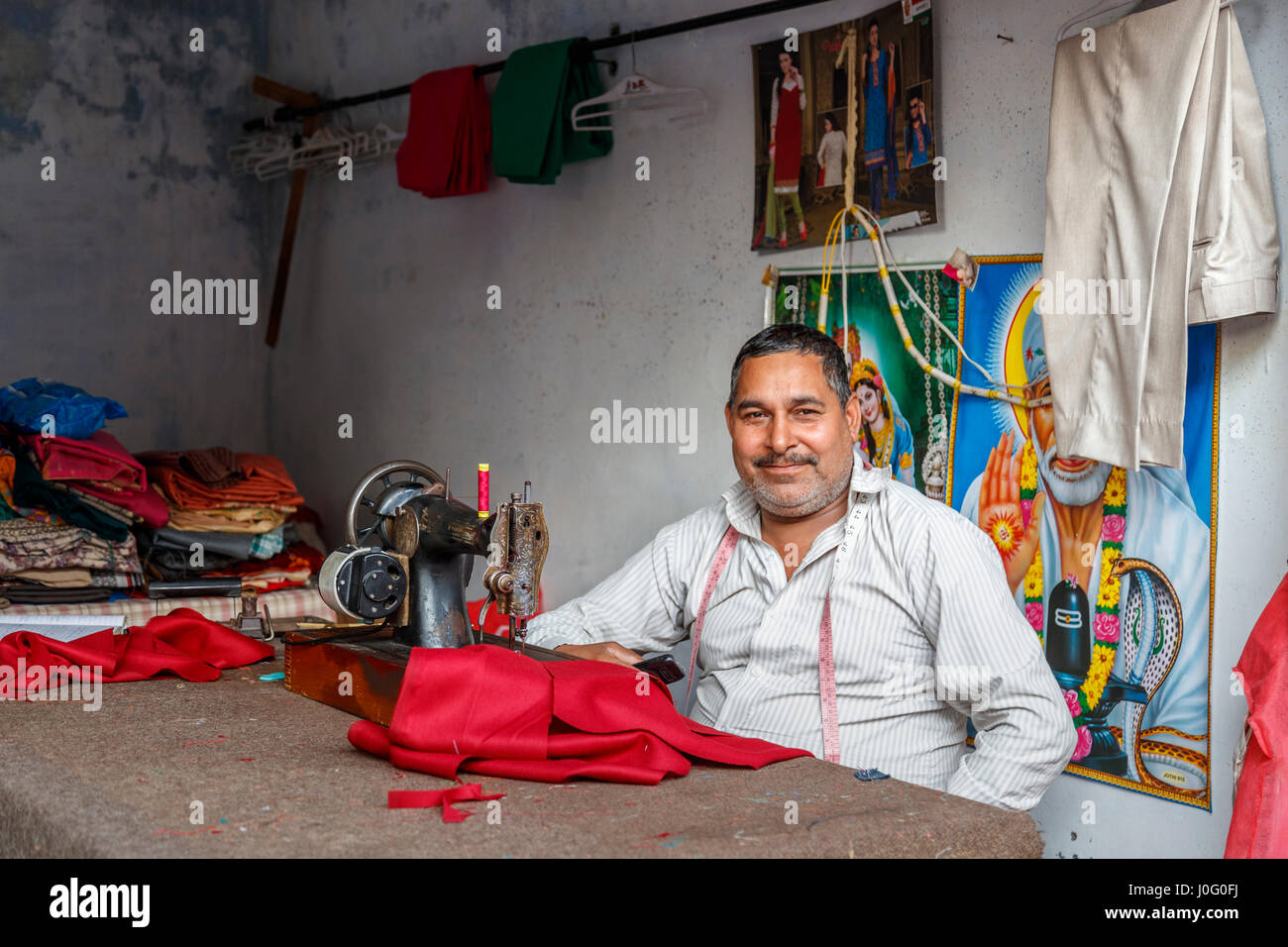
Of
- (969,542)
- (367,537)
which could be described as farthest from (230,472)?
(969,542)

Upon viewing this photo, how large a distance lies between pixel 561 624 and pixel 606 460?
51.8 inches

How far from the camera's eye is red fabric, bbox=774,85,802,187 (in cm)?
338

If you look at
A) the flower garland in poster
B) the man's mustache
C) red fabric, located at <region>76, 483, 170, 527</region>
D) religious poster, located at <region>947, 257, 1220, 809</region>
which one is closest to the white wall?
religious poster, located at <region>947, 257, 1220, 809</region>

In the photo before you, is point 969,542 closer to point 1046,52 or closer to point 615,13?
point 1046,52

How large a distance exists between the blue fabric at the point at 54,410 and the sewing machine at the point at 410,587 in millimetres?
1717

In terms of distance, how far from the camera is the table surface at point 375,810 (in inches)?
58.1

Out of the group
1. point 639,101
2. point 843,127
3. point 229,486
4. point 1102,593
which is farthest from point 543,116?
point 1102,593

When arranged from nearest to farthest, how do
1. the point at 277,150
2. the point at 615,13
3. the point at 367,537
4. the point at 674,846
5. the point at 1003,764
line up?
1. the point at 674,846
2. the point at 1003,764
3. the point at 367,537
4. the point at 615,13
5. the point at 277,150

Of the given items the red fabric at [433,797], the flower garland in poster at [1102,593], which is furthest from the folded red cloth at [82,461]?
the flower garland in poster at [1102,593]

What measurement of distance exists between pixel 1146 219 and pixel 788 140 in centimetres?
122

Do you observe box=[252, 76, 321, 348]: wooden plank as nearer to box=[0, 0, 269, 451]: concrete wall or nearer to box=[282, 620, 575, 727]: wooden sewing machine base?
box=[0, 0, 269, 451]: concrete wall

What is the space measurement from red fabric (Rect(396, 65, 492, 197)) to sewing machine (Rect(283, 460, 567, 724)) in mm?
2136
